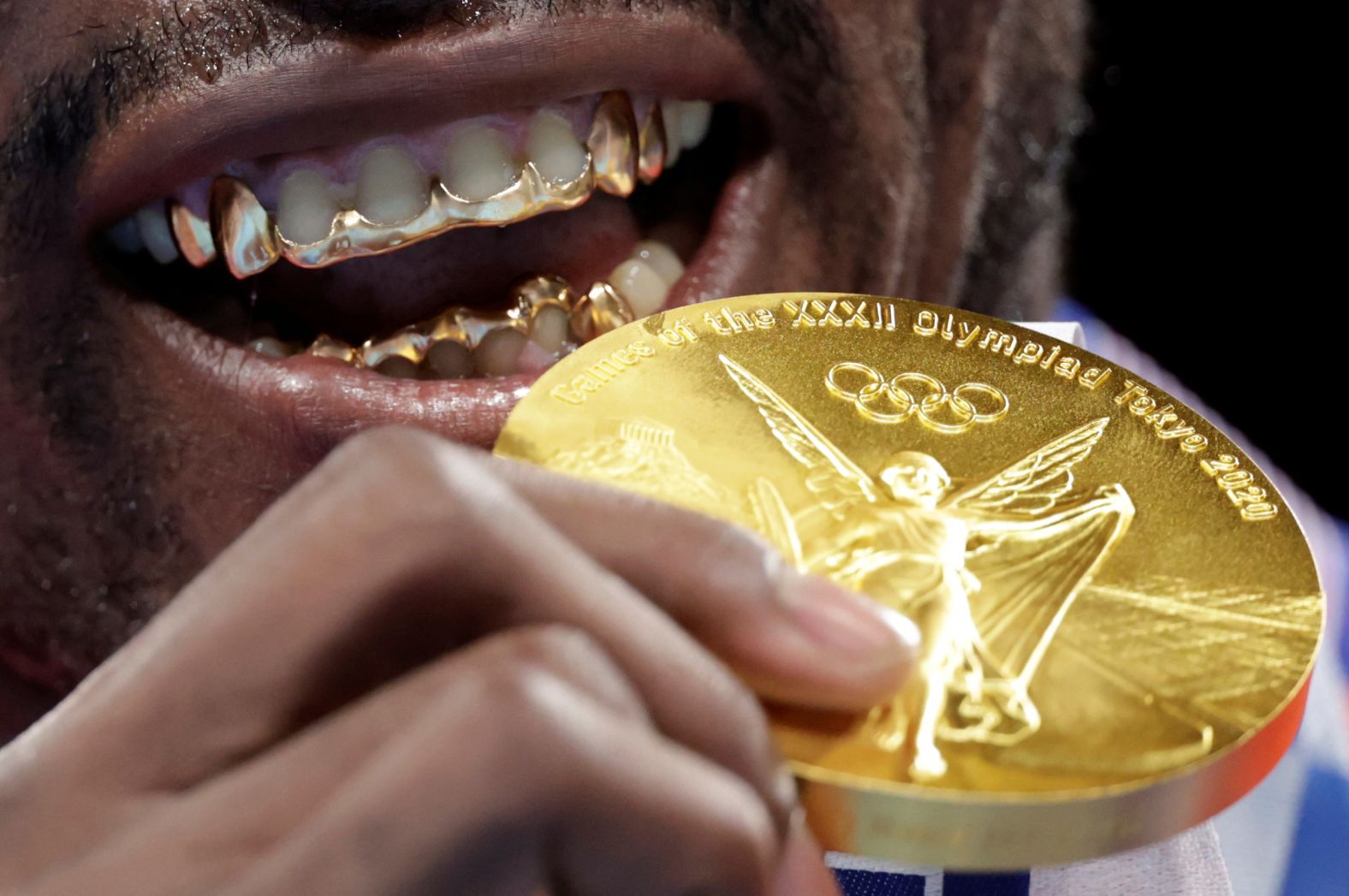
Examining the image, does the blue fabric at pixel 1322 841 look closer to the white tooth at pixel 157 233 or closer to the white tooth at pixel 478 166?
the white tooth at pixel 478 166

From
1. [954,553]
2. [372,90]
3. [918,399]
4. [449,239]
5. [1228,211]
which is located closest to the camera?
[954,553]

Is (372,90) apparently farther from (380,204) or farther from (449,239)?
(449,239)

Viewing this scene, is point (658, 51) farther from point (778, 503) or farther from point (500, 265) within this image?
point (778, 503)


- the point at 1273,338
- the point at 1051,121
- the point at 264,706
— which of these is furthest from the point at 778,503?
the point at 1273,338

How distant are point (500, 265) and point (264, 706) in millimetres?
743

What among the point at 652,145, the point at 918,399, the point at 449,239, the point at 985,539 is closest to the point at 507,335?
the point at 449,239

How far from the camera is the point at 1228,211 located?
2.46 metres

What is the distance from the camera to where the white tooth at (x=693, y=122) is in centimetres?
121

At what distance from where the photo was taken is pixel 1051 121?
1544mm

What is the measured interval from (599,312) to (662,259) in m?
0.11

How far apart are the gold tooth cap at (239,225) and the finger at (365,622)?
59 cm

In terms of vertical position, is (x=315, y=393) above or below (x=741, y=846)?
below

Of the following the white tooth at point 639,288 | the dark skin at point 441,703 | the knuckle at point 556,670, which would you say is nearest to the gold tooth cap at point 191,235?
the white tooth at point 639,288

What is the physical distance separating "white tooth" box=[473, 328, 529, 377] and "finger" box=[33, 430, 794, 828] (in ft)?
2.06
